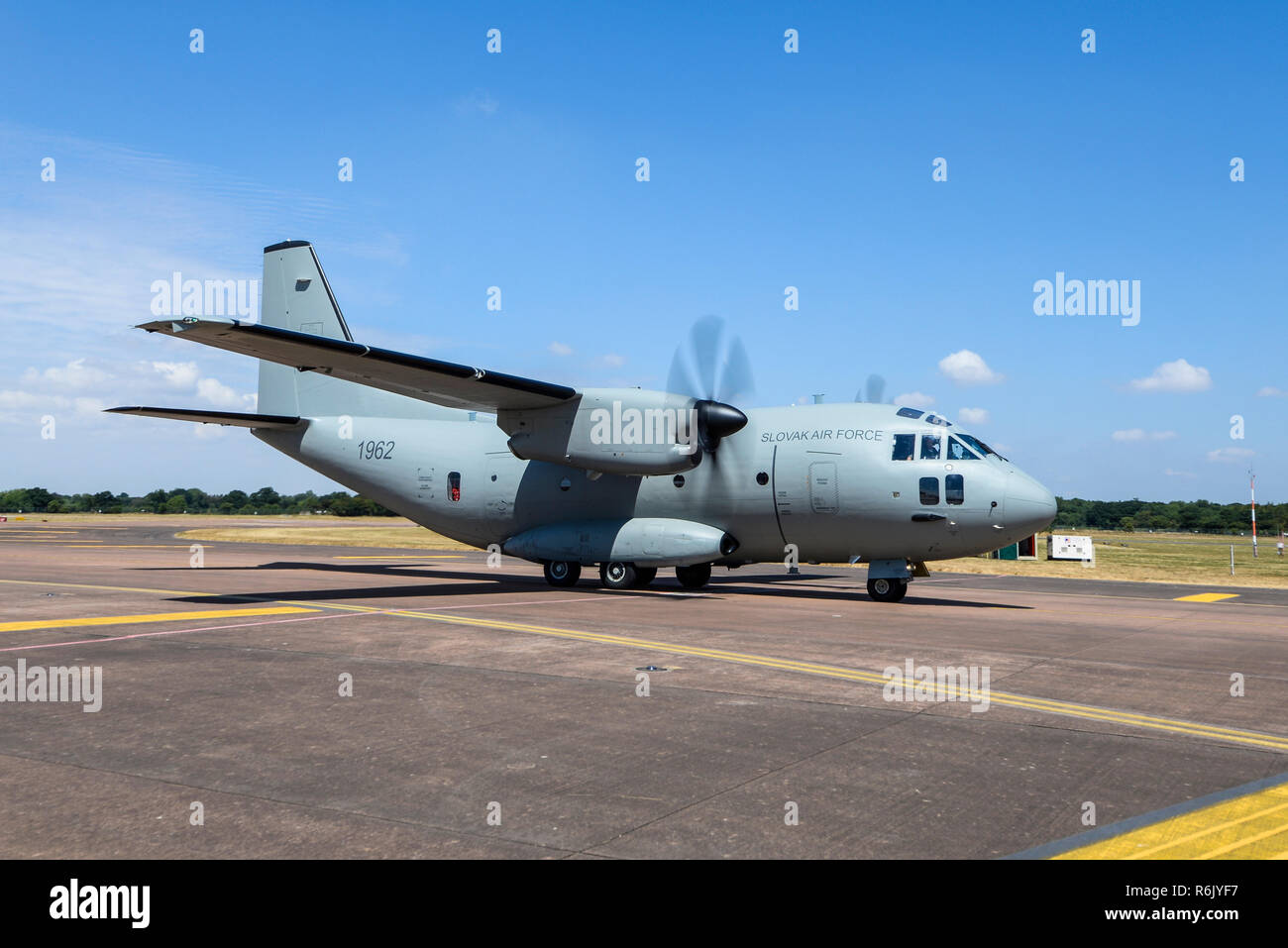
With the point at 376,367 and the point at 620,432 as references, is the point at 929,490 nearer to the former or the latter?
the point at 620,432

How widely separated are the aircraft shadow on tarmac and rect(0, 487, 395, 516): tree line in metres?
101

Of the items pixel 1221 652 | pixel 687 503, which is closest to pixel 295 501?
pixel 687 503

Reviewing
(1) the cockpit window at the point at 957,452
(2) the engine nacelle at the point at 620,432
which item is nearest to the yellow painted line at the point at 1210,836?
(1) the cockpit window at the point at 957,452

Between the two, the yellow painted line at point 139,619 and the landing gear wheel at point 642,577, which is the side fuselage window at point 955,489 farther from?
the yellow painted line at point 139,619

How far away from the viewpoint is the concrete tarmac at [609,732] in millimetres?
5336

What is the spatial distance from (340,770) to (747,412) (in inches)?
674

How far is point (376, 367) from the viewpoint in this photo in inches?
743

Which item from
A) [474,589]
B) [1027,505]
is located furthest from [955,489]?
[474,589]

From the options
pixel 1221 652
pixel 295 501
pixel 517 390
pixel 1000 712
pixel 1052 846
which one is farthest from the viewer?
pixel 295 501

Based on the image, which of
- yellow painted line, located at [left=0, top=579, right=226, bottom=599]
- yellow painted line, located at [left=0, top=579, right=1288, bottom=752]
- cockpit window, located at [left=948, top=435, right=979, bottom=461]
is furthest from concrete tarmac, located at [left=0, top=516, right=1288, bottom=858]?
cockpit window, located at [left=948, top=435, right=979, bottom=461]

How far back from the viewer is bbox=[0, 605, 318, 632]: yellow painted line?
14398mm

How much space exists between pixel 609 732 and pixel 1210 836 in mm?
4387

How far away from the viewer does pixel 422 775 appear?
6.41 metres
